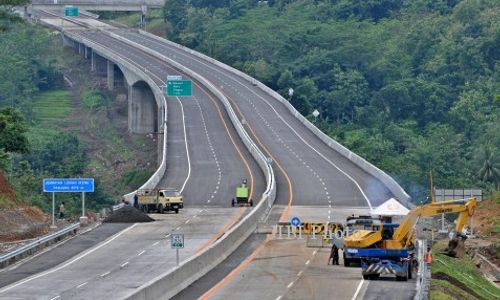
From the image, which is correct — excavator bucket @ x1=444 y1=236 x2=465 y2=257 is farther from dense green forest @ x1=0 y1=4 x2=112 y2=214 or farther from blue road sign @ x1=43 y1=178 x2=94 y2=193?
dense green forest @ x1=0 y1=4 x2=112 y2=214

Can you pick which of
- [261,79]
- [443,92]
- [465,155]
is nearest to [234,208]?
[465,155]

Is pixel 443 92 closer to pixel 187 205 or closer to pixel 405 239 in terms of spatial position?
pixel 187 205

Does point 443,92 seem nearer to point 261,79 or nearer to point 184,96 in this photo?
point 261,79

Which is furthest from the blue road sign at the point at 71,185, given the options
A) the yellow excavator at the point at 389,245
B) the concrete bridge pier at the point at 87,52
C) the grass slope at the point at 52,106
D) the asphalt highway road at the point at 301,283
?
the concrete bridge pier at the point at 87,52

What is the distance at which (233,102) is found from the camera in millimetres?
146625

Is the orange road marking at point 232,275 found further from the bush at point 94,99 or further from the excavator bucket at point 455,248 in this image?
the bush at point 94,99

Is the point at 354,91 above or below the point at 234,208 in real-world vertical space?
above

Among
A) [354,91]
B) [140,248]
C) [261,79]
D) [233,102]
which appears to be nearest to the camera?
[140,248]

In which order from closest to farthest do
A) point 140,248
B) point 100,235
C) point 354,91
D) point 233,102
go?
point 140,248
point 100,235
point 233,102
point 354,91

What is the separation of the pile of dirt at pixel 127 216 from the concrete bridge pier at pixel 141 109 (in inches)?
3241

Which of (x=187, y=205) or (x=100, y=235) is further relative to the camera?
(x=187, y=205)

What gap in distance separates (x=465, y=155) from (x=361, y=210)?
7010 cm

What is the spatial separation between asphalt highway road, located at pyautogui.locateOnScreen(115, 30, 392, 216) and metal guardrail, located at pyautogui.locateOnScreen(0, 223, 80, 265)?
21.1 metres

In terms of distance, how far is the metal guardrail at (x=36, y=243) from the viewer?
61559 mm
